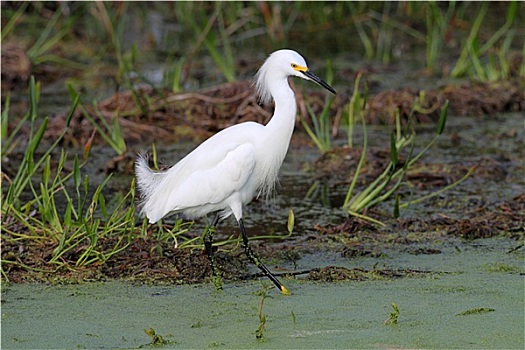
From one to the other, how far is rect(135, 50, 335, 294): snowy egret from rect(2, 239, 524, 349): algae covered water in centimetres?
31

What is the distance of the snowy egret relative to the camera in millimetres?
3881

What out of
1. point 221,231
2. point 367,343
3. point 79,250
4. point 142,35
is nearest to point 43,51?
point 142,35

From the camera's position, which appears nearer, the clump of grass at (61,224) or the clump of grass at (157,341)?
the clump of grass at (157,341)

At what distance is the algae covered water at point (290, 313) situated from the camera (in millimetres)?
3156

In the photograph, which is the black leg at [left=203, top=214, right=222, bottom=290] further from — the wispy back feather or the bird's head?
the bird's head

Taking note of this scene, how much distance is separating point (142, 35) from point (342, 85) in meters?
2.69

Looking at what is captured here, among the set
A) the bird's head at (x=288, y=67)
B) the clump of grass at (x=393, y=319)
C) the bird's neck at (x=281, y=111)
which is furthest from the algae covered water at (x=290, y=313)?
the bird's head at (x=288, y=67)

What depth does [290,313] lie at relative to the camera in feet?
11.3

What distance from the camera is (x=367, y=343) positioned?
10.1ft

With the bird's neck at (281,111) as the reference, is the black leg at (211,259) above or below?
below

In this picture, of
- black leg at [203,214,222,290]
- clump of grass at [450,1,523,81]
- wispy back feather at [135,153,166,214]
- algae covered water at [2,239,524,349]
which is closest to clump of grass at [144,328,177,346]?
algae covered water at [2,239,524,349]

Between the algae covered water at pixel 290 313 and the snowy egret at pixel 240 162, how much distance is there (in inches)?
12.1

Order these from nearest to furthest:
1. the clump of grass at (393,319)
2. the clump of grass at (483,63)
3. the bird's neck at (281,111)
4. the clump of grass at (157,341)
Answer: the clump of grass at (157,341), the clump of grass at (393,319), the bird's neck at (281,111), the clump of grass at (483,63)

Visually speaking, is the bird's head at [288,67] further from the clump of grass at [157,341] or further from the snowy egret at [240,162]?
the clump of grass at [157,341]
